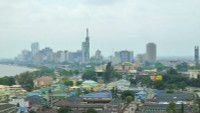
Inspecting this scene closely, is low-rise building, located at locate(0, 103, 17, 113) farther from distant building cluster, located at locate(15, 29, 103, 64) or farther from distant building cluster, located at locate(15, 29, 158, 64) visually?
distant building cluster, located at locate(15, 29, 103, 64)

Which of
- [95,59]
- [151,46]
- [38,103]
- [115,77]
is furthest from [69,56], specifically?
[38,103]

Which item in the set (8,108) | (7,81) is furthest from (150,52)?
(8,108)

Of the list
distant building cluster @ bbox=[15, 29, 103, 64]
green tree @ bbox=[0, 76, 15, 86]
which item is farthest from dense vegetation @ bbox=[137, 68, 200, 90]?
distant building cluster @ bbox=[15, 29, 103, 64]

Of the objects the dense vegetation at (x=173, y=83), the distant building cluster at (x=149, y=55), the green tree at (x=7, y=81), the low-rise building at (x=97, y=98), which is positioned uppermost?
the distant building cluster at (x=149, y=55)

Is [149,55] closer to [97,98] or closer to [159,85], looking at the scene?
[159,85]

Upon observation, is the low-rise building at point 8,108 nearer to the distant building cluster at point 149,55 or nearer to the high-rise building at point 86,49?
the high-rise building at point 86,49

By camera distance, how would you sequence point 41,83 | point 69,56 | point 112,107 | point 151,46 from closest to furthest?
point 112,107 < point 41,83 < point 151,46 < point 69,56

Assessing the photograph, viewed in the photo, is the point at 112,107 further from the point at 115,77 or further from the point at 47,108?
the point at 115,77

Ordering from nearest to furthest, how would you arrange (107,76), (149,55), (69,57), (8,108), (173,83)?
(8,108)
(173,83)
(107,76)
(149,55)
(69,57)

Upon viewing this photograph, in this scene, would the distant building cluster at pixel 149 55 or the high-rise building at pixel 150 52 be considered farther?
the high-rise building at pixel 150 52

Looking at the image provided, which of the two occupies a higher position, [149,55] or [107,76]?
[149,55]

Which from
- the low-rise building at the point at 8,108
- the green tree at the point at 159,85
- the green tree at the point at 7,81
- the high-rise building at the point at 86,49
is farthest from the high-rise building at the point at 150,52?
the low-rise building at the point at 8,108
